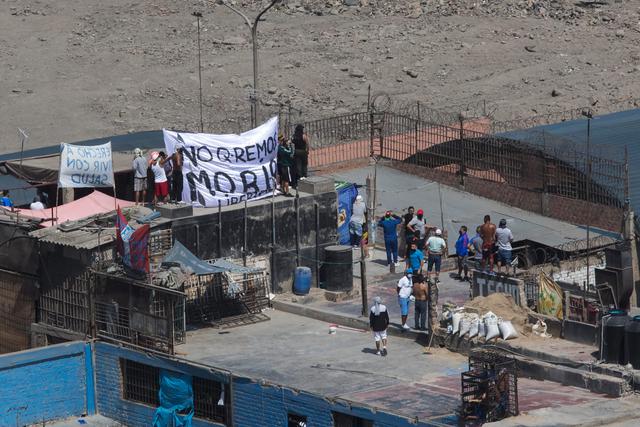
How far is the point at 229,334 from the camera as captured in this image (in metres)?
37.8

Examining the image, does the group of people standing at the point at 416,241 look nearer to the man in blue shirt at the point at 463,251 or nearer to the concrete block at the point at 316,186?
the man in blue shirt at the point at 463,251

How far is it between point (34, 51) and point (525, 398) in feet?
157

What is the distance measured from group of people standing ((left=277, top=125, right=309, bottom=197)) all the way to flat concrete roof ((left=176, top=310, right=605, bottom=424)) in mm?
3901

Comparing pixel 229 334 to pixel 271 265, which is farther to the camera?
pixel 271 265

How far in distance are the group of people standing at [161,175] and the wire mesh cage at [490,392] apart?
432 inches

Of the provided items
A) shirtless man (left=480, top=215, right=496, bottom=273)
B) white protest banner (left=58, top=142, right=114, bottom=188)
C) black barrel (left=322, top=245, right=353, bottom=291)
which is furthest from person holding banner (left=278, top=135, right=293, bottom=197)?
shirtless man (left=480, top=215, right=496, bottom=273)

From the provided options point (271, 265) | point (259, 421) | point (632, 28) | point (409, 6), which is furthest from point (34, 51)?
point (259, 421)

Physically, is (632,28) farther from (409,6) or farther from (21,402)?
(21,402)

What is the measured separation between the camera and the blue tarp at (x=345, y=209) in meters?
43.8

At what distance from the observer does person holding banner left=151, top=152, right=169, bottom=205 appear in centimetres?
4016

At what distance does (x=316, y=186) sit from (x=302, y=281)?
2437mm

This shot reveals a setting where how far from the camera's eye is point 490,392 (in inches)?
1218

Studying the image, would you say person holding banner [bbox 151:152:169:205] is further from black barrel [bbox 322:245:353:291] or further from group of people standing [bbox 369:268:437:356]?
group of people standing [bbox 369:268:437:356]

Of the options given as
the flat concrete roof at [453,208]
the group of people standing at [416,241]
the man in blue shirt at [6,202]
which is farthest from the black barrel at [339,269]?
the man in blue shirt at [6,202]
